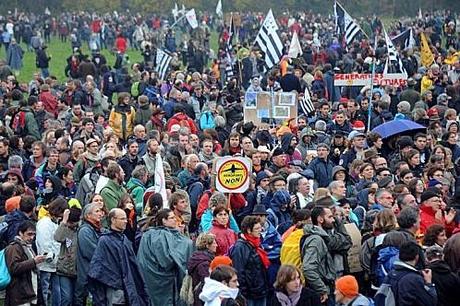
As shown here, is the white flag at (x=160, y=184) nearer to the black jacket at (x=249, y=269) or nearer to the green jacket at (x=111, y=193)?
the green jacket at (x=111, y=193)

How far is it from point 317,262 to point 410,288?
1518 mm

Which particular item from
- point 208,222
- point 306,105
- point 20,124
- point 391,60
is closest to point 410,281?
point 208,222

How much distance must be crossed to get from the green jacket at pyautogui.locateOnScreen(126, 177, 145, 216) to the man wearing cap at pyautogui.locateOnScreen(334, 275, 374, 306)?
3.69 m

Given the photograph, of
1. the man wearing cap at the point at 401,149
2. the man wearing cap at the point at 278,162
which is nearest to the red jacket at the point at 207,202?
the man wearing cap at the point at 278,162

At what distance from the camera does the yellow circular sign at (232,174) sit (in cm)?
1236

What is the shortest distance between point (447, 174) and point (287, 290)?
5.08 meters

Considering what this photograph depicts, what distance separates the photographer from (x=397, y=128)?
17.3 meters

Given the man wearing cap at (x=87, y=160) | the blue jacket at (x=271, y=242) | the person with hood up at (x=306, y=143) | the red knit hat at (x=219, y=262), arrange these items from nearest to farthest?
the red knit hat at (x=219, y=262) < the blue jacket at (x=271, y=242) < the man wearing cap at (x=87, y=160) < the person with hood up at (x=306, y=143)

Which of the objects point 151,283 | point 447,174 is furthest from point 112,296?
point 447,174

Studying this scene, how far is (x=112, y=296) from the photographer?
1074 centimetres

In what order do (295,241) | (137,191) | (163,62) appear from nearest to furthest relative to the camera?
(295,241), (137,191), (163,62)

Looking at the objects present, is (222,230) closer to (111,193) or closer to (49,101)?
(111,193)

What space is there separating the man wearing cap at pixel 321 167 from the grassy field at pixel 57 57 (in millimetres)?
22992

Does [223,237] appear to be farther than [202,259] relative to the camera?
Yes
